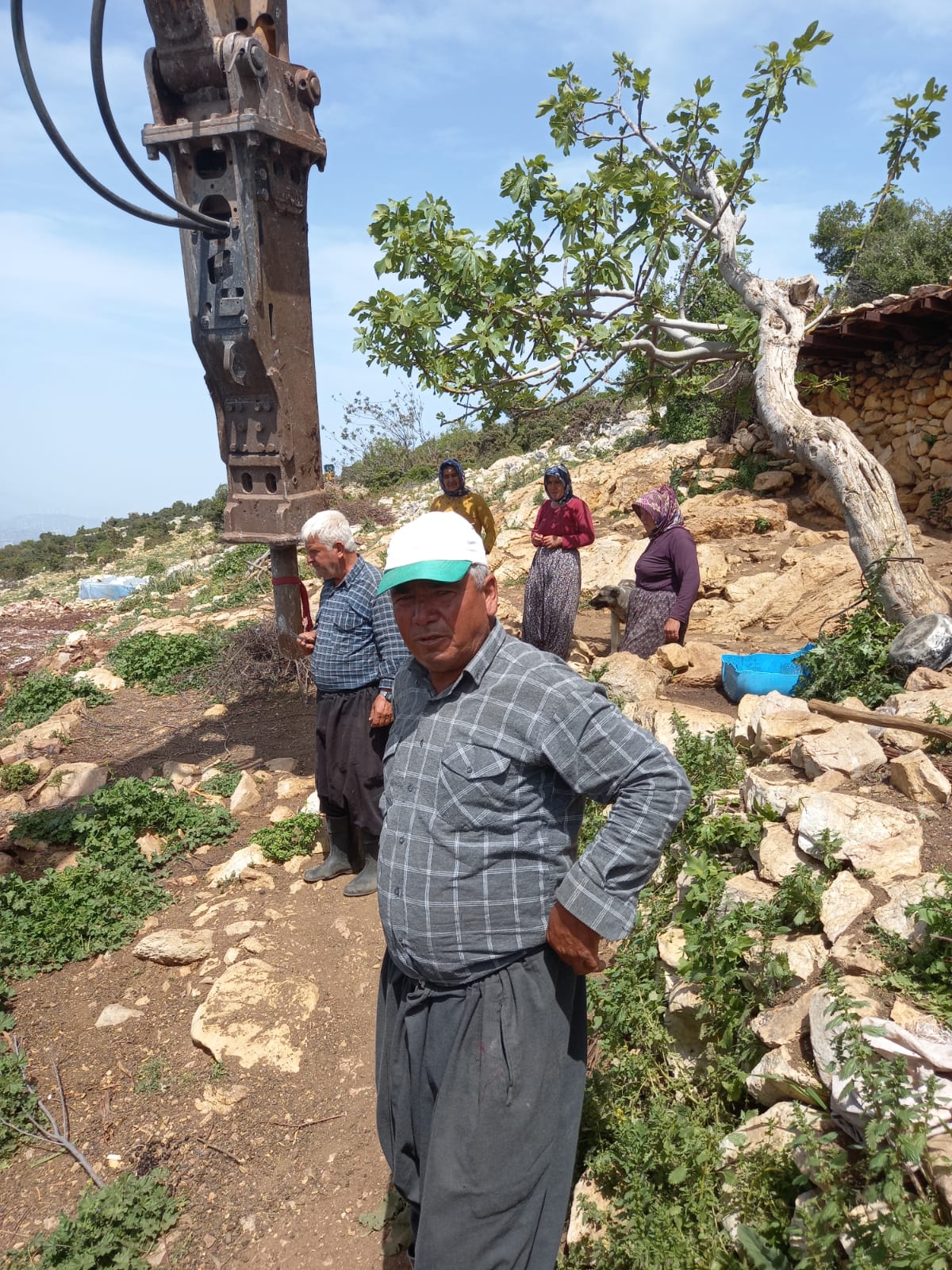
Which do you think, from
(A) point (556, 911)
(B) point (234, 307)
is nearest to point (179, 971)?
(A) point (556, 911)

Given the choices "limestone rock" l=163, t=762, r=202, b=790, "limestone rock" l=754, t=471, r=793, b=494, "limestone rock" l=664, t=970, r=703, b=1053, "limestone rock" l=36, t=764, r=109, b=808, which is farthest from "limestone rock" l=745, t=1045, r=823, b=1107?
"limestone rock" l=754, t=471, r=793, b=494

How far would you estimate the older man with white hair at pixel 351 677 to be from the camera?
3.54 meters

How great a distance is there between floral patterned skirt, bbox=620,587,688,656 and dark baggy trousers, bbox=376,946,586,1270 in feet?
12.1

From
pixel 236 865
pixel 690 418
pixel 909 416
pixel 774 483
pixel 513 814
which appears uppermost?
pixel 690 418

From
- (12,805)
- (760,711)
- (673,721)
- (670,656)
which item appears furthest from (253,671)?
(760,711)

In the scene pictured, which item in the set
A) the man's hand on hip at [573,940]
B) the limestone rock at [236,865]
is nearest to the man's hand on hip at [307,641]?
the limestone rock at [236,865]

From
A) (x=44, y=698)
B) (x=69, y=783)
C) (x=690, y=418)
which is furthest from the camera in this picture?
Result: (x=690, y=418)

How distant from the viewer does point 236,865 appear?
4191 millimetres

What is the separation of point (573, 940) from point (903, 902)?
128 centimetres

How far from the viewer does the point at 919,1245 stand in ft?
4.45

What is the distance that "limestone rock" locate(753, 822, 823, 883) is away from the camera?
266 cm

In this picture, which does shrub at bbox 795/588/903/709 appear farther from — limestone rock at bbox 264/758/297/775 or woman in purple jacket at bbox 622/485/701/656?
limestone rock at bbox 264/758/297/775

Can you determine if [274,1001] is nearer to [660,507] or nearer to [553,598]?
[553,598]

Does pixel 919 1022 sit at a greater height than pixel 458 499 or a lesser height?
lesser
